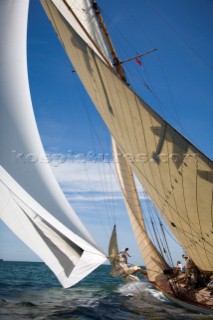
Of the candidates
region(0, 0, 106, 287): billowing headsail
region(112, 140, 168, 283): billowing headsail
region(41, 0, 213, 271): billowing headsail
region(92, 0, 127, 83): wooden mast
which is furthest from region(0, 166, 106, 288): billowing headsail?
region(92, 0, 127, 83): wooden mast

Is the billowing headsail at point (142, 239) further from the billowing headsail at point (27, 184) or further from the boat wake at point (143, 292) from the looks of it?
the billowing headsail at point (27, 184)

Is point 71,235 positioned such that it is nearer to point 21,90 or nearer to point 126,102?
point 126,102

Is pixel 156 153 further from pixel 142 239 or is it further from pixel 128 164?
pixel 142 239

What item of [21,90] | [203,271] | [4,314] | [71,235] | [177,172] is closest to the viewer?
[177,172]

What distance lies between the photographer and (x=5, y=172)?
11117 millimetres

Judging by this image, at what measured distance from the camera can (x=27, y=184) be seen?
11367mm

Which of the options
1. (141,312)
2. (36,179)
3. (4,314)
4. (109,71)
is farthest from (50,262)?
(109,71)

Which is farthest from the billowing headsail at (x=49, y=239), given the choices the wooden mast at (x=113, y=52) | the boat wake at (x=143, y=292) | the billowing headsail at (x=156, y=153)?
the wooden mast at (x=113, y=52)

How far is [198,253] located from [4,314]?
20.6 feet

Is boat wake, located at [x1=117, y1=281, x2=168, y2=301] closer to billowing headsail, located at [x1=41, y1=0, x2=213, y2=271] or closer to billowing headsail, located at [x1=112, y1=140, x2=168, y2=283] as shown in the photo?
billowing headsail, located at [x1=112, y1=140, x2=168, y2=283]

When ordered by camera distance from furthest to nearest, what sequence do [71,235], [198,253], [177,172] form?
[198,253], [71,235], [177,172]

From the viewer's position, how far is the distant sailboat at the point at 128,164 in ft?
28.1

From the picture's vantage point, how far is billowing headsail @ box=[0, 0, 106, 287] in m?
9.93

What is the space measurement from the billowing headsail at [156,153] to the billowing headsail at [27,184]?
2.77 m
